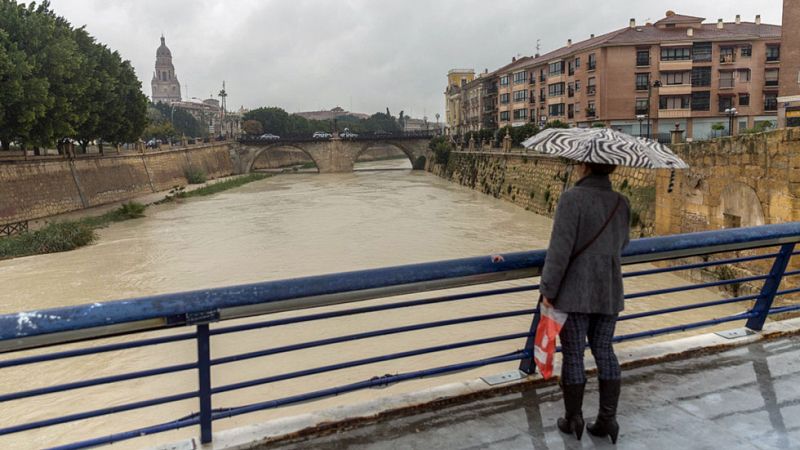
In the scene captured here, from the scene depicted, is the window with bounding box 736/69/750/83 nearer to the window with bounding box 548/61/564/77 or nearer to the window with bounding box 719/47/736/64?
the window with bounding box 719/47/736/64

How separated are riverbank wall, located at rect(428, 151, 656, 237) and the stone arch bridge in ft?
55.3

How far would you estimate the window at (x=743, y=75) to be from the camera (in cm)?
3828

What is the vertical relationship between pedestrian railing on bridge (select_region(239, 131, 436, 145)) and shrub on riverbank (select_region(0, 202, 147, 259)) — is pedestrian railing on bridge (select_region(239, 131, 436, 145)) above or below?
above

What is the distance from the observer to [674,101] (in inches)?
1553

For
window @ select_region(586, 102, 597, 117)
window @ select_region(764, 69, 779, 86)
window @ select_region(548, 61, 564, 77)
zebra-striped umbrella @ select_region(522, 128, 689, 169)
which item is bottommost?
zebra-striped umbrella @ select_region(522, 128, 689, 169)

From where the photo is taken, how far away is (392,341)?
11.2 m

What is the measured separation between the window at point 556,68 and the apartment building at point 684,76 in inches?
194

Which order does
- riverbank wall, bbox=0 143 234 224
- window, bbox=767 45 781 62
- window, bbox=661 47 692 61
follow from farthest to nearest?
window, bbox=661 47 692 61 → window, bbox=767 45 781 62 → riverbank wall, bbox=0 143 234 224

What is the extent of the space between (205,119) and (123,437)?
473 feet

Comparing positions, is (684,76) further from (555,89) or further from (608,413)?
(608,413)

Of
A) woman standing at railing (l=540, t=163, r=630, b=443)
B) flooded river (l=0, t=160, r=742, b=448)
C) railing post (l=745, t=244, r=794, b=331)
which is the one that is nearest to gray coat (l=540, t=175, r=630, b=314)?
woman standing at railing (l=540, t=163, r=630, b=443)

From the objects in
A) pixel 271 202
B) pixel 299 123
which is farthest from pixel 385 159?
pixel 271 202

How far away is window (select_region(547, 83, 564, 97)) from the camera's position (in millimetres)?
47406

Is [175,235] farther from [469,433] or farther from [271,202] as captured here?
[469,433]
